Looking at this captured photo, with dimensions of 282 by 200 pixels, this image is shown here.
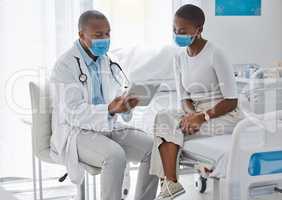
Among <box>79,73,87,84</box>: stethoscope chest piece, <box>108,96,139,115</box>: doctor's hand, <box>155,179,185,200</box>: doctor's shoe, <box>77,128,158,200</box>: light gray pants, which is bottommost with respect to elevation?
<box>155,179,185,200</box>: doctor's shoe

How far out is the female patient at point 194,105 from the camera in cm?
242

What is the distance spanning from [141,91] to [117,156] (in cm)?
34

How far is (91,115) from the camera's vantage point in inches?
97.9

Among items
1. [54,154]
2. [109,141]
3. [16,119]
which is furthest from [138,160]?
[16,119]

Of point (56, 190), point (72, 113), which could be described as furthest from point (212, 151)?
point (56, 190)

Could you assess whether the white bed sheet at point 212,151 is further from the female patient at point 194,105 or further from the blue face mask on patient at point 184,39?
the blue face mask on patient at point 184,39

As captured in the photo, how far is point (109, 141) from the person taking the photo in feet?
8.15

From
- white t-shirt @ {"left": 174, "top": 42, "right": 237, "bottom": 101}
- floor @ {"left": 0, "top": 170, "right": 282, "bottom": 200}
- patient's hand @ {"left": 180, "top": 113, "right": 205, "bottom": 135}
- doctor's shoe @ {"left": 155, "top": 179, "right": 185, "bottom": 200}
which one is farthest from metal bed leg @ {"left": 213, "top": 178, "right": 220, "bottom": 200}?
floor @ {"left": 0, "top": 170, "right": 282, "bottom": 200}

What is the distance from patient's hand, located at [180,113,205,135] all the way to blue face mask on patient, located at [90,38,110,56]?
537 millimetres

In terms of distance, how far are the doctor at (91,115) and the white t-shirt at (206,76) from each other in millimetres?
303

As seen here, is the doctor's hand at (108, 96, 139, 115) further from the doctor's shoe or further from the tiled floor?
the tiled floor

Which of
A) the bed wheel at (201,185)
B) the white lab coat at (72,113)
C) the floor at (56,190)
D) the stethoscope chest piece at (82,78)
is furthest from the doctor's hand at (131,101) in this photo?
the bed wheel at (201,185)

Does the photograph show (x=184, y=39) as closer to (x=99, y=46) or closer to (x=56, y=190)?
(x=99, y=46)

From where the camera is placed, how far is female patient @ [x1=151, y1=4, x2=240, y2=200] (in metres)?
2.42
